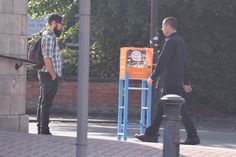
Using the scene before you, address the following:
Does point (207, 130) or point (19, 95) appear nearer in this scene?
point (19, 95)

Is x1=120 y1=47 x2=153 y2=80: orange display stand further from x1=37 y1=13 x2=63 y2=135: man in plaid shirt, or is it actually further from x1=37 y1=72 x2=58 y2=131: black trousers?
x1=37 y1=72 x2=58 y2=131: black trousers

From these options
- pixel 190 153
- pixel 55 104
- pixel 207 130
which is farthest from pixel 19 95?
pixel 55 104

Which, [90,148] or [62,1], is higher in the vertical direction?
[62,1]

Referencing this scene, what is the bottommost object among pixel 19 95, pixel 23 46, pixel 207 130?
pixel 207 130

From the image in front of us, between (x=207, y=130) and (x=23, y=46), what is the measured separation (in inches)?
328

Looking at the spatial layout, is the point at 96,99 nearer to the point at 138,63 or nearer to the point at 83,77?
the point at 138,63

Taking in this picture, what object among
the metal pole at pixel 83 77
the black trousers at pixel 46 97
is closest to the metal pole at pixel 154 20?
the black trousers at pixel 46 97

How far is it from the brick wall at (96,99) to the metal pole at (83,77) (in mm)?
17486

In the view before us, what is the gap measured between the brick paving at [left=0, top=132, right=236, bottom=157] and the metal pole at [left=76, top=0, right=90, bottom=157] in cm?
240

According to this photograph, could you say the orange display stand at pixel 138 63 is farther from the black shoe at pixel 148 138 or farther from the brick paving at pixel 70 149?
the brick paving at pixel 70 149

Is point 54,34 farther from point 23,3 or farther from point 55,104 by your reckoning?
point 55,104

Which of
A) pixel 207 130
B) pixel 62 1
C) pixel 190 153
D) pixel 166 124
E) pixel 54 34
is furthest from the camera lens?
pixel 62 1

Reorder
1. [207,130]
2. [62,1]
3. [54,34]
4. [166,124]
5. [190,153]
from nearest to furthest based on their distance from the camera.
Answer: [166,124] < [190,153] < [54,34] < [207,130] < [62,1]

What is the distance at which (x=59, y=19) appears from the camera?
1141 cm
